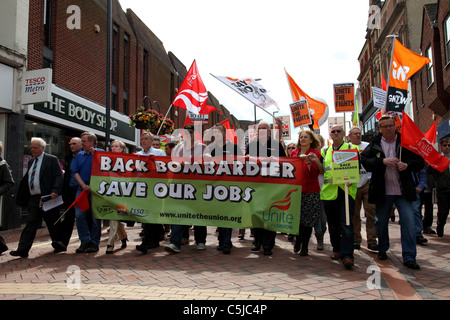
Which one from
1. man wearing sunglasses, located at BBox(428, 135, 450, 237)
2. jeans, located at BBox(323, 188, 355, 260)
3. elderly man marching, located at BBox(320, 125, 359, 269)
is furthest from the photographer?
man wearing sunglasses, located at BBox(428, 135, 450, 237)

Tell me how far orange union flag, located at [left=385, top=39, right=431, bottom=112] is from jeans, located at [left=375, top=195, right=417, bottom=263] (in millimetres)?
1654

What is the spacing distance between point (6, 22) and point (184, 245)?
32.6 feet

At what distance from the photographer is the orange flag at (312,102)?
1163 centimetres

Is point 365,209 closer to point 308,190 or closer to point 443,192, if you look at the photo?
point 308,190

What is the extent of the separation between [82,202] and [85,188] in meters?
0.24

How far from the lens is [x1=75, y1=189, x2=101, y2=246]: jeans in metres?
6.33

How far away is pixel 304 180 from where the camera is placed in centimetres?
592

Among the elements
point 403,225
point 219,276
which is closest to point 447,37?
point 403,225

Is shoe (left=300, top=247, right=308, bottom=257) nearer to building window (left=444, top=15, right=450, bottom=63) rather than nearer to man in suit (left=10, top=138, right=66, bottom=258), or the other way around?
man in suit (left=10, top=138, right=66, bottom=258)

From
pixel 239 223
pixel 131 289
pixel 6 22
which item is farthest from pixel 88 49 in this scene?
pixel 131 289

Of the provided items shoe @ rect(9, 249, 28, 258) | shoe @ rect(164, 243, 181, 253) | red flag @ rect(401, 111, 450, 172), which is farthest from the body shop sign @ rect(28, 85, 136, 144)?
red flag @ rect(401, 111, 450, 172)

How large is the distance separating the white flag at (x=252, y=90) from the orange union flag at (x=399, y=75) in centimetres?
303

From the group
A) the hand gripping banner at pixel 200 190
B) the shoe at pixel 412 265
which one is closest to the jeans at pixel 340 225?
the hand gripping banner at pixel 200 190
